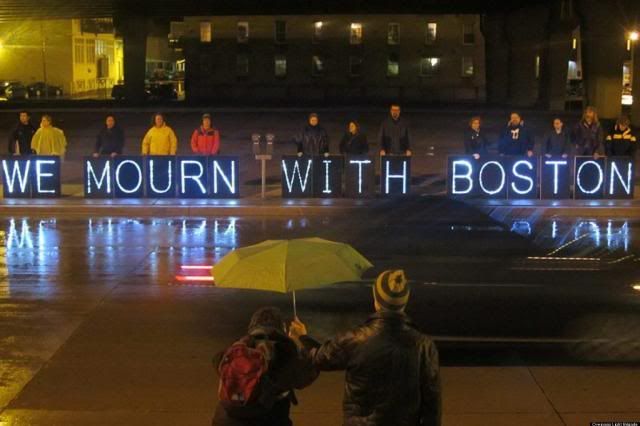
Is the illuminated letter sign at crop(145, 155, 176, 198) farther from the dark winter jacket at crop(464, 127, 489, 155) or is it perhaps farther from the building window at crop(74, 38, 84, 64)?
the building window at crop(74, 38, 84, 64)

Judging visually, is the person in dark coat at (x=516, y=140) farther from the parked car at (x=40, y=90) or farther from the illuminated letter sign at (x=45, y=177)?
the parked car at (x=40, y=90)

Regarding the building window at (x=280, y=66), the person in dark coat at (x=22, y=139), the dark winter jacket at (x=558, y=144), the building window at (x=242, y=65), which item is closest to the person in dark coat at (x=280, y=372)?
the dark winter jacket at (x=558, y=144)

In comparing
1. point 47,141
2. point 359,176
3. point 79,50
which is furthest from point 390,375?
point 79,50

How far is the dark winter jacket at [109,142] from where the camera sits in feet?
63.8

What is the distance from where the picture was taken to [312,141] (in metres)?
19.3

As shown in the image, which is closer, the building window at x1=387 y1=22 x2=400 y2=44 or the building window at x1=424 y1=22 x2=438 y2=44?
the building window at x1=424 y1=22 x2=438 y2=44

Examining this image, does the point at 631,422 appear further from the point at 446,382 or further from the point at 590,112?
the point at 590,112

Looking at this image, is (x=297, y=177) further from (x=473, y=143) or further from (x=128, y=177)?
(x=473, y=143)

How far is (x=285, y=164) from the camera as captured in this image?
19.1 m

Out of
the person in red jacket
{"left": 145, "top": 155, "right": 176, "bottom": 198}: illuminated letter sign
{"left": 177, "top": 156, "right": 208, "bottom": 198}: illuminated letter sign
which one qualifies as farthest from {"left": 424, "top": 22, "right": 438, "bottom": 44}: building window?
{"left": 145, "top": 155, "right": 176, "bottom": 198}: illuminated letter sign

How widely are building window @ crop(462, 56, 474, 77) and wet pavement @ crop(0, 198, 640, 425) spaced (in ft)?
168

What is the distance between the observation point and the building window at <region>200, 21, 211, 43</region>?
67944 millimetres

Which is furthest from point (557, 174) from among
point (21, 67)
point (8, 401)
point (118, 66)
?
point (118, 66)

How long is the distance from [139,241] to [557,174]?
8389 mm
